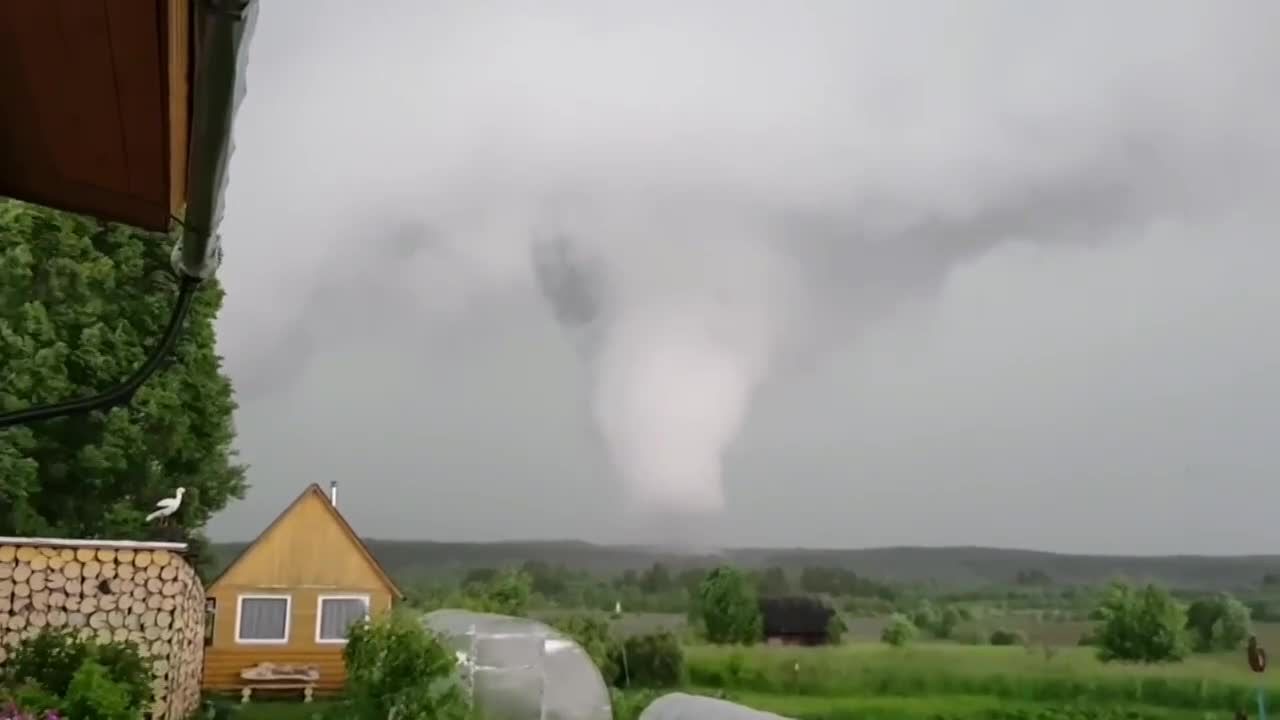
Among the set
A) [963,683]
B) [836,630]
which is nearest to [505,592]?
[836,630]

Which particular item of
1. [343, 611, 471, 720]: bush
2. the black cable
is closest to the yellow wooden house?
[343, 611, 471, 720]: bush

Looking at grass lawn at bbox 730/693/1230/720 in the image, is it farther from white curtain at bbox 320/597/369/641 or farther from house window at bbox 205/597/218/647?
house window at bbox 205/597/218/647

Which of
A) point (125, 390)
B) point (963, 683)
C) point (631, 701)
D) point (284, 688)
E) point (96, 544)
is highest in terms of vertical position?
point (125, 390)

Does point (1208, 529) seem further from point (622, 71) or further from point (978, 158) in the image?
point (622, 71)

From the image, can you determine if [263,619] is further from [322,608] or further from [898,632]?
[898,632]

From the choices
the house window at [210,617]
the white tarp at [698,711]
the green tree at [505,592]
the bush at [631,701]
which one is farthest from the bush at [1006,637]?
the house window at [210,617]

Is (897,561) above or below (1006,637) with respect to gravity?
above
